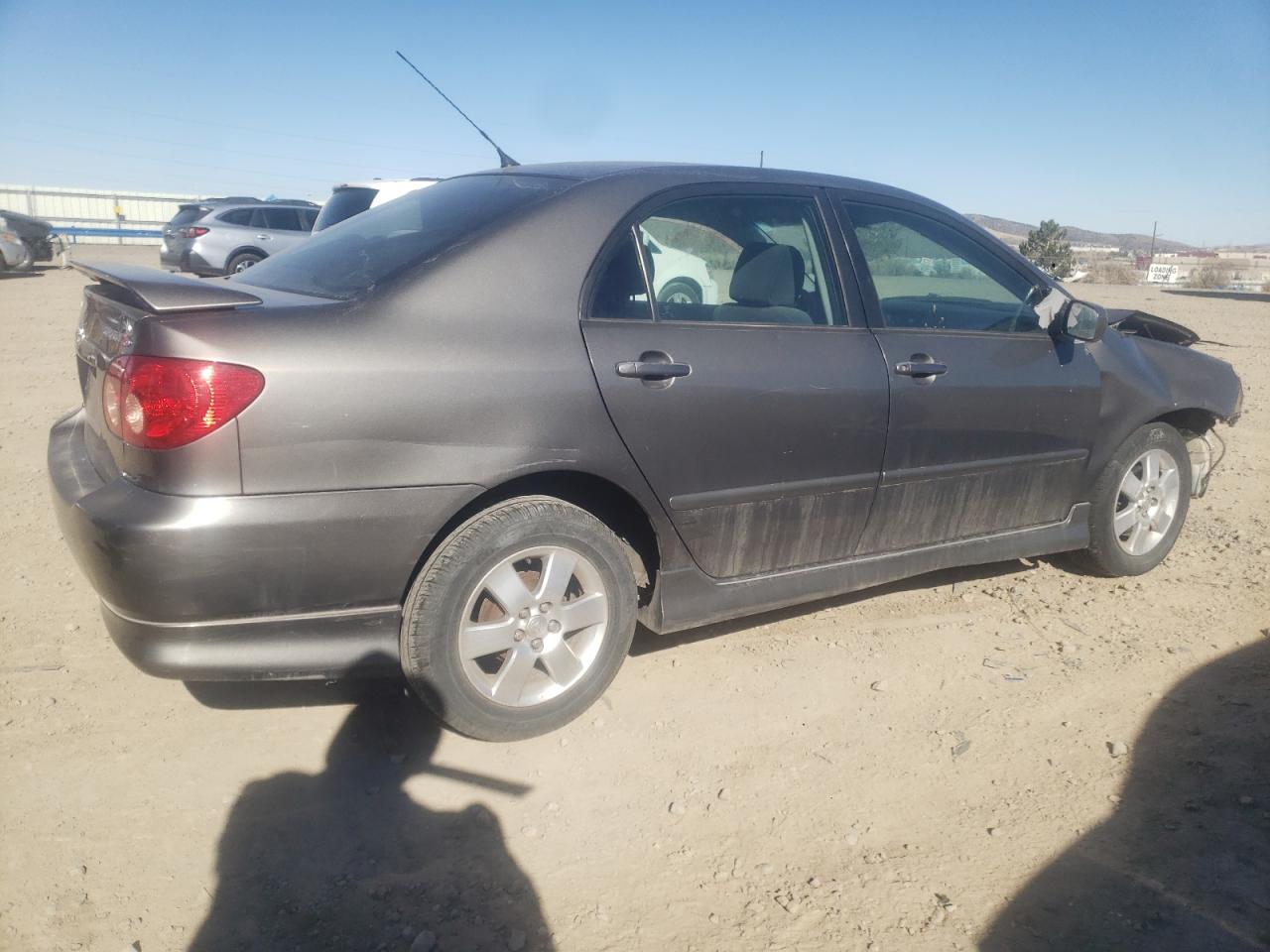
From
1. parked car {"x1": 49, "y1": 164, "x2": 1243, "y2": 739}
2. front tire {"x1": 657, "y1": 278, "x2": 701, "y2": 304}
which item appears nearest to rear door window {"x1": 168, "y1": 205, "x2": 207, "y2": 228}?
parked car {"x1": 49, "y1": 164, "x2": 1243, "y2": 739}

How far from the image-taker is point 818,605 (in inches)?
160

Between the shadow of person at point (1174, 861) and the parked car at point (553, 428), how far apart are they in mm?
1079

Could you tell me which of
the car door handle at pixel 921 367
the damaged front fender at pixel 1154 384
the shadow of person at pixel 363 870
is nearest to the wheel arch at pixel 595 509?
the shadow of person at pixel 363 870

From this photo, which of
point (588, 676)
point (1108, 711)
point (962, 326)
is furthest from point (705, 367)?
point (1108, 711)

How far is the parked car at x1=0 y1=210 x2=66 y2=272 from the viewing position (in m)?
18.8

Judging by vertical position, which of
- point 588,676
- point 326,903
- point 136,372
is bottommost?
point 326,903

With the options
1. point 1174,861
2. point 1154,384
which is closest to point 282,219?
point 1154,384

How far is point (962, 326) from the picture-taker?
3771 mm

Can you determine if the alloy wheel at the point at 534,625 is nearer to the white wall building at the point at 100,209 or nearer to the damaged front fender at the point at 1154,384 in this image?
the damaged front fender at the point at 1154,384

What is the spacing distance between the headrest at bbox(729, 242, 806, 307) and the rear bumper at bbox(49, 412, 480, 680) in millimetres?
1250

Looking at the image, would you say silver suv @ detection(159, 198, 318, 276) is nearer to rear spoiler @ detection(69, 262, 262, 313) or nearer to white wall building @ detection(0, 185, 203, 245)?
rear spoiler @ detection(69, 262, 262, 313)

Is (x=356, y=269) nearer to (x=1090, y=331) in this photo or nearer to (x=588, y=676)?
(x=588, y=676)

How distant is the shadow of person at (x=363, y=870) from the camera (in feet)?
7.08

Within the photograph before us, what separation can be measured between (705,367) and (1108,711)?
179cm
